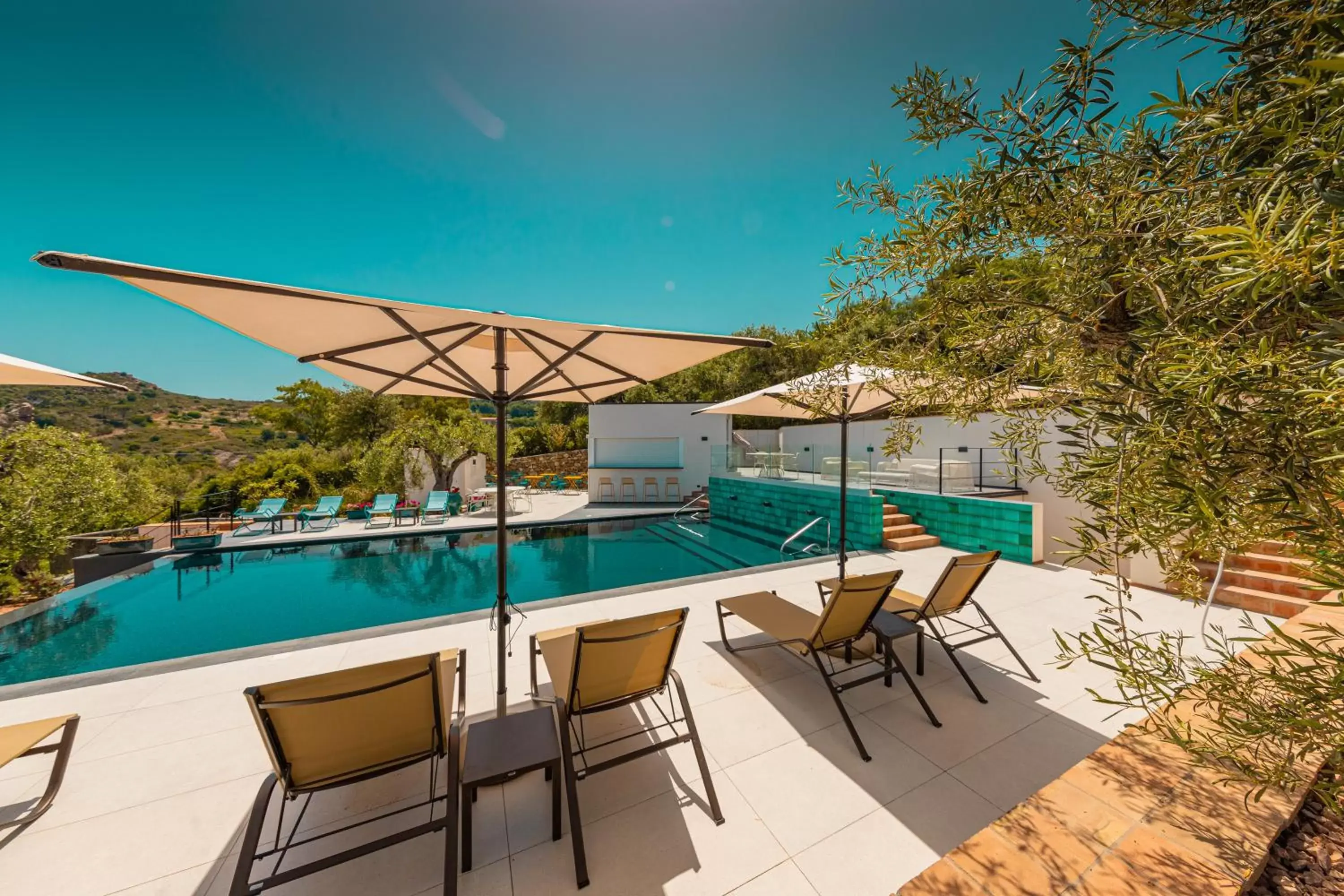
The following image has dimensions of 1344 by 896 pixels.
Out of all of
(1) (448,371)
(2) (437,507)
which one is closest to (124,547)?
(2) (437,507)

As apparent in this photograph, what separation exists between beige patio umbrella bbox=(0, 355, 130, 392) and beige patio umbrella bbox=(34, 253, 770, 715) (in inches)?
73.7

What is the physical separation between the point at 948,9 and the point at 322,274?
26.1m

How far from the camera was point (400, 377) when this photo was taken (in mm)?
3398

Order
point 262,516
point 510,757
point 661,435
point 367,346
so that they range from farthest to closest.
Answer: point 661,435 < point 262,516 < point 367,346 < point 510,757

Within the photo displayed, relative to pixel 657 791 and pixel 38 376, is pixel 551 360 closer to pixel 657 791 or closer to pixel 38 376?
pixel 657 791

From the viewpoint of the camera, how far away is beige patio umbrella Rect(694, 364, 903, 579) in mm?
2979

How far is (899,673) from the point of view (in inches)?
140

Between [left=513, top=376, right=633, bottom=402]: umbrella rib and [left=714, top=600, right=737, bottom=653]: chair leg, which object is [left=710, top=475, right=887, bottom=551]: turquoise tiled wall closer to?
[left=714, top=600, right=737, bottom=653]: chair leg

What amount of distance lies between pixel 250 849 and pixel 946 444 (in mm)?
14068

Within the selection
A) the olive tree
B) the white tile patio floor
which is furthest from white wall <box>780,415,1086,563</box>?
the white tile patio floor

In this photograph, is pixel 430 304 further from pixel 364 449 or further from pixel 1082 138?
pixel 364 449

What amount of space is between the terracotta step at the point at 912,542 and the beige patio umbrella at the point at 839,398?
338 centimetres

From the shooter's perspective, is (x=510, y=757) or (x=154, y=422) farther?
(x=154, y=422)

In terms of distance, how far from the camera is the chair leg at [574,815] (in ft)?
6.15
